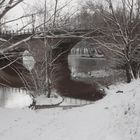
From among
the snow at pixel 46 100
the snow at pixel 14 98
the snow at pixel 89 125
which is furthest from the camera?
the snow at pixel 14 98

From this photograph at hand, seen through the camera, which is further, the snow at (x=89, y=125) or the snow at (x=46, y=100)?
the snow at (x=46, y=100)

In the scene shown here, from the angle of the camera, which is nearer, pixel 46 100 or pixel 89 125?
pixel 89 125

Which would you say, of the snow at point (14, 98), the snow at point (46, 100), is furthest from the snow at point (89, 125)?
the snow at point (14, 98)

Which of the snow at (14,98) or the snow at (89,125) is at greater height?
the snow at (89,125)

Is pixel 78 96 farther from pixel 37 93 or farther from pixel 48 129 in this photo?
pixel 48 129

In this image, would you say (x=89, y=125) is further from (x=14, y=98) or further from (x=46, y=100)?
(x=14, y=98)

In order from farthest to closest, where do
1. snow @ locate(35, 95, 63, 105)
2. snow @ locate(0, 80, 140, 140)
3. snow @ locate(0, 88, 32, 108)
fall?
snow @ locate(0, 88, 32, 108) < snow @ locate(35, 95, 63, 105) < snow @ locate(0, 80, 140, 140)

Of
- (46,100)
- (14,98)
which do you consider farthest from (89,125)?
(14,98)

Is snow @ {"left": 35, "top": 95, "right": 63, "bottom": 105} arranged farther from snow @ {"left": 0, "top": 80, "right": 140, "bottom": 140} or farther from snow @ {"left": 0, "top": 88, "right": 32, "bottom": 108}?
snow @ {"left": 0, "top": 80, "right": 140, "bottom": 140}

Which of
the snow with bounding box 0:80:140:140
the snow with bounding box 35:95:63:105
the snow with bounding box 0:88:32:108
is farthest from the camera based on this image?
the snow with bounding box 0:88:32:108

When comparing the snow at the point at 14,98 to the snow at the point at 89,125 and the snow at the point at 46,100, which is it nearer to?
the snow at the point at 46,100

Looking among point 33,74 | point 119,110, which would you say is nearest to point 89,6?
point 33,74

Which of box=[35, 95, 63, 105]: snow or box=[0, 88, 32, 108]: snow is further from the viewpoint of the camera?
box=[0, 88, 32, 108]: snow

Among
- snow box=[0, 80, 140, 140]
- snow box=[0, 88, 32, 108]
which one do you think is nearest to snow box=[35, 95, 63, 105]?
snow box=[0, 88, 32, 108]
